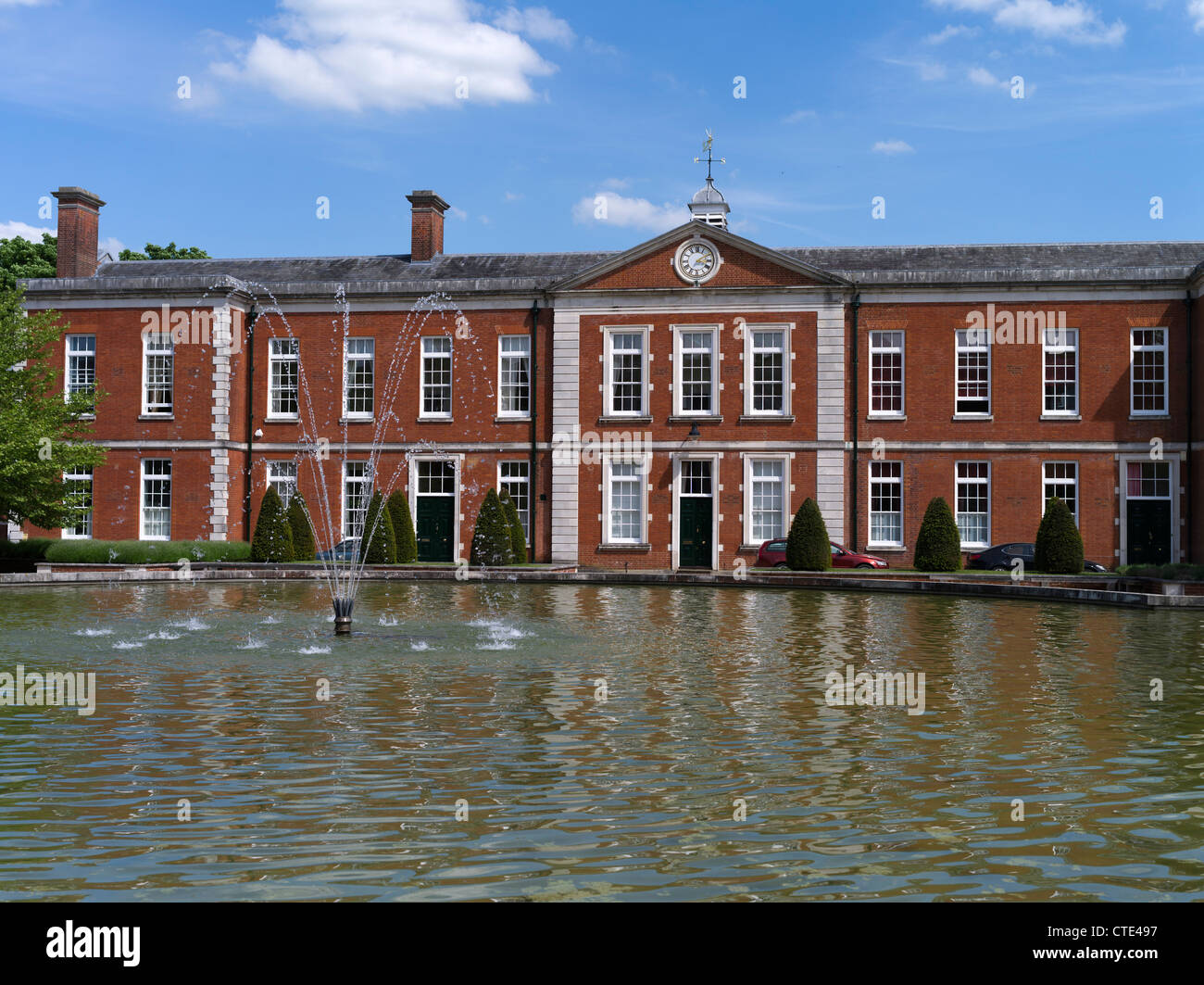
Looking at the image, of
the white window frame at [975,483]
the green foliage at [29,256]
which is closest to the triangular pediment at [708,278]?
the white window frame at [975,483]

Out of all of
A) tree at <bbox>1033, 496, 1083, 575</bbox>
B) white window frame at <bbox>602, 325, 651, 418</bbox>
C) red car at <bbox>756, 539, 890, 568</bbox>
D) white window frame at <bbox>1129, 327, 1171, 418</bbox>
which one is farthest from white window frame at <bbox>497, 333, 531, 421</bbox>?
white window frame at <bbox>1129, 327, 1171, 418</bbox>

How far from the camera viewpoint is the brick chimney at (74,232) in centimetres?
3881

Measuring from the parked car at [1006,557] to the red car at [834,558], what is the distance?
2.71 metres

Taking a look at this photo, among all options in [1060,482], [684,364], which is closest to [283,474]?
[684,364]

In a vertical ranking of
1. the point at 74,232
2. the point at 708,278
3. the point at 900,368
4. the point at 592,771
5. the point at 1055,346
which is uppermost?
the point at 74,232

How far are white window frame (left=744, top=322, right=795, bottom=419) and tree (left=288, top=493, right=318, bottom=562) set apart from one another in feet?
45.0

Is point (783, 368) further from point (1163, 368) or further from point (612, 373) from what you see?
point (1163, 368)

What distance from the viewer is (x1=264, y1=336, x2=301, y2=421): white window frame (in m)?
37.3

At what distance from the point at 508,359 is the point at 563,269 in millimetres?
4174

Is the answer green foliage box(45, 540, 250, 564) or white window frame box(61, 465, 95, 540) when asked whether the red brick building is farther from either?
green foliage box(45, 540, 250, 564)

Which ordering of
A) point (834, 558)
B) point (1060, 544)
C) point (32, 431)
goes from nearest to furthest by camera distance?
point (32, 431) < point (1060, 544) < point (834, 558)

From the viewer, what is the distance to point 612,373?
36000mm

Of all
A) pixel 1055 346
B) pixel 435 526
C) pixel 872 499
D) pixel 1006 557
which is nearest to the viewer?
pixel 1006 557

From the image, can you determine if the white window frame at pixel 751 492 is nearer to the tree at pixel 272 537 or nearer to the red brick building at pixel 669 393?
the red brick building at pixel 669 393
